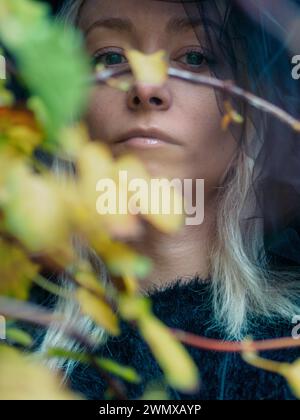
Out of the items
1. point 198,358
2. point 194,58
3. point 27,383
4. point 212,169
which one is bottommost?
point 198,358

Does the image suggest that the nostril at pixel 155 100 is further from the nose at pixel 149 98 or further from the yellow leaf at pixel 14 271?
the yellow leaf at pixel 14 271

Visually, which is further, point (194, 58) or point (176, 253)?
point (176, 253)

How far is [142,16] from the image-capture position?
953 millimetres

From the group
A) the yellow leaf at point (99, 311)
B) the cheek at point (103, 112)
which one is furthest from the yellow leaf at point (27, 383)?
the cheek at point (103, 112)

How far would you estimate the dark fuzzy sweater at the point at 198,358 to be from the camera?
0.91 m

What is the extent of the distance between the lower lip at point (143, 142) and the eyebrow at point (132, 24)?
174mm

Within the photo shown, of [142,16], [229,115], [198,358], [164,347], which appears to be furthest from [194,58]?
[164,347]

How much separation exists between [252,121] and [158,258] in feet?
1.00

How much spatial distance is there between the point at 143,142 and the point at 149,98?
0.24ft

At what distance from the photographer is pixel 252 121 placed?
0.96 m

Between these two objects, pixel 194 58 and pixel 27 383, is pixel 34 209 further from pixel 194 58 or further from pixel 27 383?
pixel 194 58
